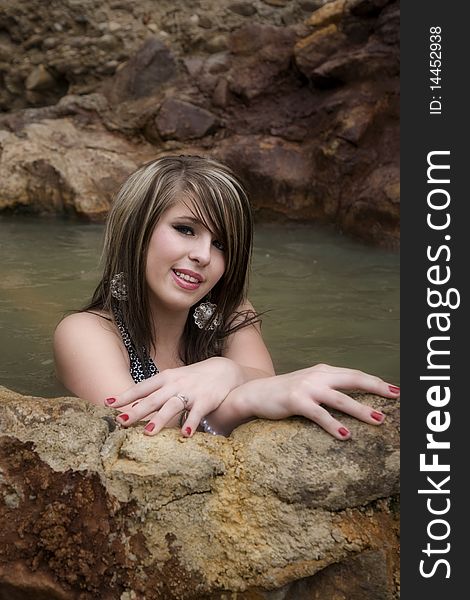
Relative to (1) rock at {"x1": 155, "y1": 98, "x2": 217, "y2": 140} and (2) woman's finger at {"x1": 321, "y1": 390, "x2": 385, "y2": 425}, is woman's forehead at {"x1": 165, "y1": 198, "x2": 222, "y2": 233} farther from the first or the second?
(1) rock at {"x1": 155, "y1": 98, "x2": 217, "y2": 140}

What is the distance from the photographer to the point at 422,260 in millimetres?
2041

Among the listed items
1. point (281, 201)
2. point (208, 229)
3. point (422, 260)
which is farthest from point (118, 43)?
point (422, 260)

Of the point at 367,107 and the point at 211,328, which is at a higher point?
the point at 367,107

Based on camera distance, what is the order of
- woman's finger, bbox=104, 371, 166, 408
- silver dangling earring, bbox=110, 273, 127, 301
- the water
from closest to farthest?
1. woman's finger, bbox=104, 371, 166, 408
2. silver dangling earring, bbox=110, 273, 127, 301
3. the water

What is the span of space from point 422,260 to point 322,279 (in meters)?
2.99

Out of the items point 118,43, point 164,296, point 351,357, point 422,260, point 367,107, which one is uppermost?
point 118,43

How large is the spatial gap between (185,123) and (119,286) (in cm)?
440

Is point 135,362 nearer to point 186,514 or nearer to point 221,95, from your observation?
point 186,514

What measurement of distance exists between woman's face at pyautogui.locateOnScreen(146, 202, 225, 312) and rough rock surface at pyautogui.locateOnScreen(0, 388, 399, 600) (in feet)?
2.98

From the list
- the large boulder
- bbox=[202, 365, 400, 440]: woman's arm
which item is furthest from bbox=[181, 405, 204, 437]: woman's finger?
the large boulder

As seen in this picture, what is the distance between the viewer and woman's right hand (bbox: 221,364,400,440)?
6.14 ft

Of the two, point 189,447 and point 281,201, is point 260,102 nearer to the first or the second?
point 281,201

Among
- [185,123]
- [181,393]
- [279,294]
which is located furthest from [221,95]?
[181,393]

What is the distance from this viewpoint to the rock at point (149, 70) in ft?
24.0
